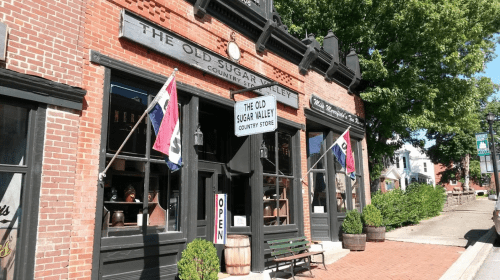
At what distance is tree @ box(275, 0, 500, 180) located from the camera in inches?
517

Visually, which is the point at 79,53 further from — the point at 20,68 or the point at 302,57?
the point at 302,57

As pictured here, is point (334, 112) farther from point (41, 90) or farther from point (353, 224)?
point (41, 90)

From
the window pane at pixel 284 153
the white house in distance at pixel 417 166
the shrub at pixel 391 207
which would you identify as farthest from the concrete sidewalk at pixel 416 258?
the white house in distance at pixel 417 166

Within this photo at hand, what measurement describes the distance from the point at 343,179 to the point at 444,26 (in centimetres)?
666

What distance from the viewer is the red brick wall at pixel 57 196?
4.71 m

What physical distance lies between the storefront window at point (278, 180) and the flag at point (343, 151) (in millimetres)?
1954

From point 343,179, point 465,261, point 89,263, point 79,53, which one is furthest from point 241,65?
point 465,261

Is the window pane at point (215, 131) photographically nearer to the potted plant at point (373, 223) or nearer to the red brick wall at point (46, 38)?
the red brick wall at point (46, 38)

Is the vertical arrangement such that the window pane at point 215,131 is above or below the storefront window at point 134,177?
above

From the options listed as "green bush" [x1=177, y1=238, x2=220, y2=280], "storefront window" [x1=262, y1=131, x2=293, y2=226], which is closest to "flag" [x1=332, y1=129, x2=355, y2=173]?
"storefront window" [x1=262, y1=131, x2=293, y2=226]

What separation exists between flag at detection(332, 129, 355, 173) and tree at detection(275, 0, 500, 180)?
11.0 feet

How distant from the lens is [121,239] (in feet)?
Result: 18.9

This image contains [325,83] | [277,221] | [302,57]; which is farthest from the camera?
[325,83]

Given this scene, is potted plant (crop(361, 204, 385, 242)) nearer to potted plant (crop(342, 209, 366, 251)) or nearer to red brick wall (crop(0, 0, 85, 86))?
potted plant (crop(342, 209, 366, 251))
